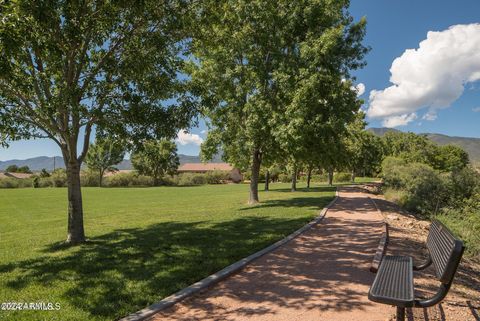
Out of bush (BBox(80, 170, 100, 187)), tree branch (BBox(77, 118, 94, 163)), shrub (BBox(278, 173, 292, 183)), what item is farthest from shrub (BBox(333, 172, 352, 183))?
tree branch (BBox(77, 118, 94, 163))

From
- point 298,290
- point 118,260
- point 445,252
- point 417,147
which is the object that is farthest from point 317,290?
point 417,147

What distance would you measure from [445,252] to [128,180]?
63867mm

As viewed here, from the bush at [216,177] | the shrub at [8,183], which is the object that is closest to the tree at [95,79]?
the shrub at [8,183]

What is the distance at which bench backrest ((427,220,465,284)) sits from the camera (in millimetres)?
3398

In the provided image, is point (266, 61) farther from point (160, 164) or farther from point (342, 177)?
point (160, 164)

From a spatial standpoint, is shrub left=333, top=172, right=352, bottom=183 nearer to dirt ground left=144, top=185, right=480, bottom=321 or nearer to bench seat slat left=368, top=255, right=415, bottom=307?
dirt ground left=144, top=185, right=480, bottom=321

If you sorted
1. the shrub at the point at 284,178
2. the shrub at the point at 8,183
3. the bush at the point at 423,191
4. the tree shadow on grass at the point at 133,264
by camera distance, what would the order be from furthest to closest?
the shrub at the point at 284,178 < the shrub at the point at 8,183 < the bush at the point at 423,191 < the tree shadow on grass at the point at 133,264

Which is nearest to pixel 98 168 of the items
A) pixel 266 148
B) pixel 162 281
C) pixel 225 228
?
pixel 266 148

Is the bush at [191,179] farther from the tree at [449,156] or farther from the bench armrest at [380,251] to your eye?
the bench armrest at [380,251]

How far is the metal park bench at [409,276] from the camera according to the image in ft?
11.3

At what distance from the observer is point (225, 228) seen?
1118cm

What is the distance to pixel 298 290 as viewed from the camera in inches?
215

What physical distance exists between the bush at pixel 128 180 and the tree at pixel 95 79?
182 feet

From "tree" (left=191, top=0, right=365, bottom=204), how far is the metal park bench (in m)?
11.8
